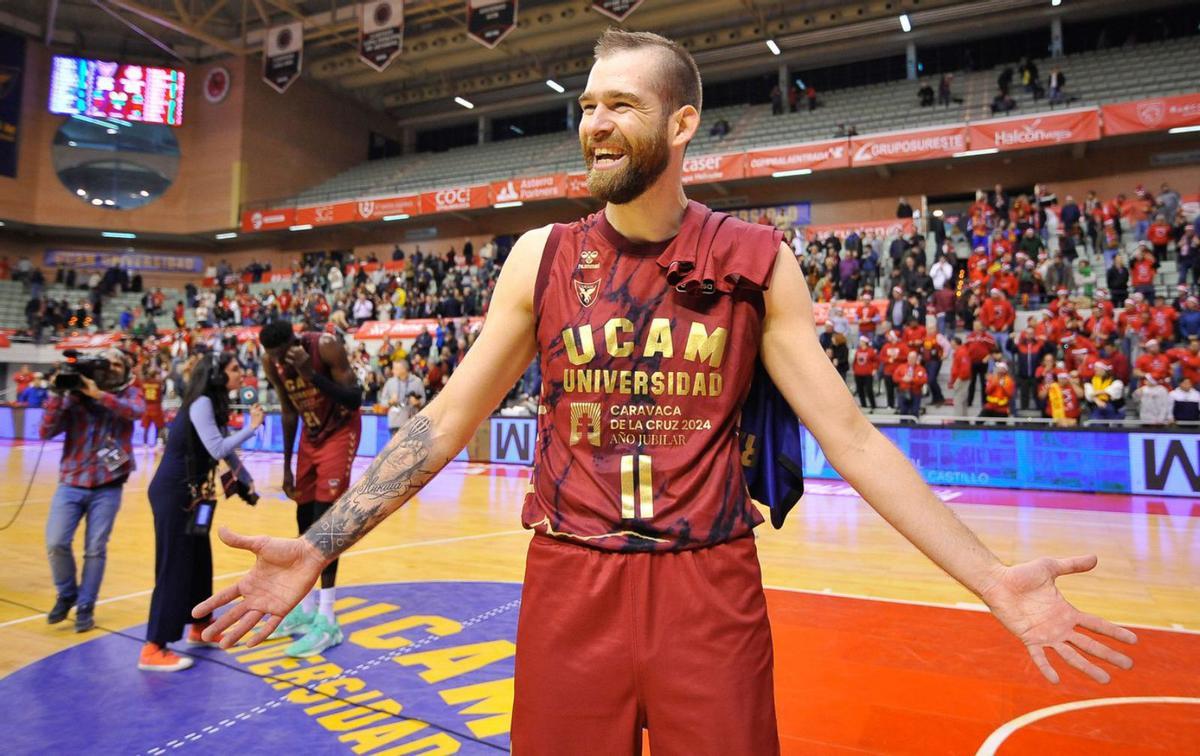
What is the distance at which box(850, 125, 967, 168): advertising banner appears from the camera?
65.7ft

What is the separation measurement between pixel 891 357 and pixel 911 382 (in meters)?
0.87

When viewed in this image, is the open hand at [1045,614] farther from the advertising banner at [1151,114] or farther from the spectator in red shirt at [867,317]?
the advertising banner at [1151,114]

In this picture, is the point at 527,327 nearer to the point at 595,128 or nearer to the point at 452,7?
the point at 595,128

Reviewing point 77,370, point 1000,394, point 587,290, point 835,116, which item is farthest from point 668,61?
point 835,116

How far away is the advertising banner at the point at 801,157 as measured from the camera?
70.0 ft

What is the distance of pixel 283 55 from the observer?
74.5ft

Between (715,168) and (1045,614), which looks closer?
(1045,614)

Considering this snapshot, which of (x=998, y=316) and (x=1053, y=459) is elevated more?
(x=998, y=316)

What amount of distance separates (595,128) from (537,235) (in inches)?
12.3

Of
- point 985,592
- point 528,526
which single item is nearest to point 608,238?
point 528,526

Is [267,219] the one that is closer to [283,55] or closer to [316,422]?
[283,55]

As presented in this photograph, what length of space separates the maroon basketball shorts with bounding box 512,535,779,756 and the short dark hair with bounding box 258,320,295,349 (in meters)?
3.56

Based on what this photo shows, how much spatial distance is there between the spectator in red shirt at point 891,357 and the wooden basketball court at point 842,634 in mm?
4671

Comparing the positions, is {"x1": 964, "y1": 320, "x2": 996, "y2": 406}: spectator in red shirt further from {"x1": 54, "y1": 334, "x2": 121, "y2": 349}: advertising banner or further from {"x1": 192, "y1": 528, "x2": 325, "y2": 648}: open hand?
{"x1": 54, "y1": 334, "x2": 121, "y2": 349}: advertising banner
